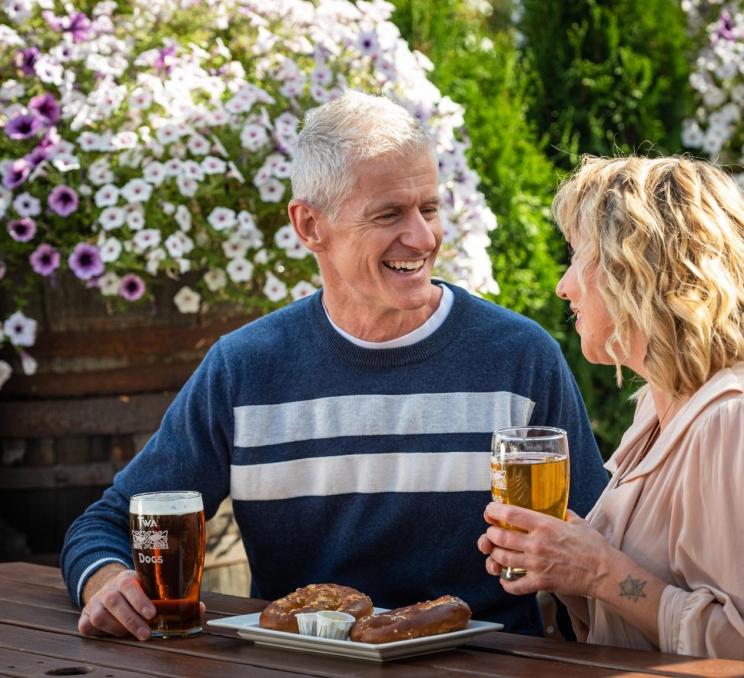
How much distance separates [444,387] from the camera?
8.63ft

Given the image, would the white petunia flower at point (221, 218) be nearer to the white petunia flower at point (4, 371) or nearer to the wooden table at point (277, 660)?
the white petunia flower at point (4, 371)

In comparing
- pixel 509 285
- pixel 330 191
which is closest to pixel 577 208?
pixel 330 191

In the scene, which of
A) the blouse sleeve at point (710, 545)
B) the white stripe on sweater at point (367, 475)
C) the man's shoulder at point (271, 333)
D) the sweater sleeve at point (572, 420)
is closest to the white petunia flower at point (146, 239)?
the man's shoulder at point (271, 333)

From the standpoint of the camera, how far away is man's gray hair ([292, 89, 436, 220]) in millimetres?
2586

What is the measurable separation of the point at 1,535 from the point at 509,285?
7.47ft

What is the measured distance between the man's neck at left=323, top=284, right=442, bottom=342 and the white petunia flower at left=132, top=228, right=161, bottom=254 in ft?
3.45

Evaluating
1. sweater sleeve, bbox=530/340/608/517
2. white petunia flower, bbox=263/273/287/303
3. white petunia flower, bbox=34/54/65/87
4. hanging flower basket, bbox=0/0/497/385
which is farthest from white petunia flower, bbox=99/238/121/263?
sweater sleeve, bbox=530/340/608/517

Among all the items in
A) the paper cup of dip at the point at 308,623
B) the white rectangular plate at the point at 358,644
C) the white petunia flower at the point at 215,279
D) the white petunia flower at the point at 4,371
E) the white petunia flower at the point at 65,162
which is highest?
the white petunia flower at the point at 65,162

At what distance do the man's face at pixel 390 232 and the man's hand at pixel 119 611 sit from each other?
2.73 ft

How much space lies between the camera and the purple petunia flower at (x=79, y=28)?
3.93 metres

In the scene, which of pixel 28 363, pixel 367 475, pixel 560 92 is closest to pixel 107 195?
pixel 28 363

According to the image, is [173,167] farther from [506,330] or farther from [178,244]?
[506,330]

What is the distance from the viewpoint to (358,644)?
181 centimetres

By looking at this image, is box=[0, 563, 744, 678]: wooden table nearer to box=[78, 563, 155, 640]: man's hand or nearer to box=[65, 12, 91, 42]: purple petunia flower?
box=[78, 563, 155, 640]: man's hand
